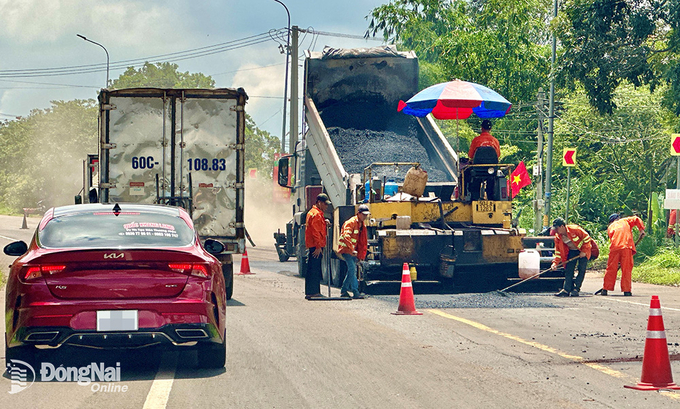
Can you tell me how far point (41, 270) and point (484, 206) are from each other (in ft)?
32.2

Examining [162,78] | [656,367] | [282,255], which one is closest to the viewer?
[656,367]

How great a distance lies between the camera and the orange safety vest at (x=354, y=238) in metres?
14.6

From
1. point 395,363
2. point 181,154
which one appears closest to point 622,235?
point 181,154

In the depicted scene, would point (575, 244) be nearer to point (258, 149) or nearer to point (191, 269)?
point (191, 269)

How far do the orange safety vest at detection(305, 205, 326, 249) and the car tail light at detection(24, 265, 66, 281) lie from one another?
7.25 m

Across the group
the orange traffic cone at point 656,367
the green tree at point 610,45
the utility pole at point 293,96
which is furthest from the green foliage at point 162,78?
the orange traffic cone at point 656,367

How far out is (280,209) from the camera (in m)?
58.8

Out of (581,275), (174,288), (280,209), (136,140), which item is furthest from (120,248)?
(280,209)

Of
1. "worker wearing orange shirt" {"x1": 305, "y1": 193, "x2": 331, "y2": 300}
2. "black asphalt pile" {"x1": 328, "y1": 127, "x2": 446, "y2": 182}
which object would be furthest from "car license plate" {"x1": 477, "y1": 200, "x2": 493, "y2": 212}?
"worker wearing orange shirt" {"x1": 305, "y1": 193, "x2": 331, "y2": 300}

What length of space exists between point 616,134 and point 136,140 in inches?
936

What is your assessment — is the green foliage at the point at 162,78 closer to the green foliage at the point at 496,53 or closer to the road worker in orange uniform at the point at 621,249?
the green foliage at the point at 496,53

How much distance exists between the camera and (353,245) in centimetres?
1462

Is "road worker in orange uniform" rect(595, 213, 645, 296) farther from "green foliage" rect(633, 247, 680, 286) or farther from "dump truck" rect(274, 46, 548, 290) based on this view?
"green foliage" rect(633, 247, 680, 286)

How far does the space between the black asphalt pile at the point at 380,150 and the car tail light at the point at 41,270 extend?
10.3 m
